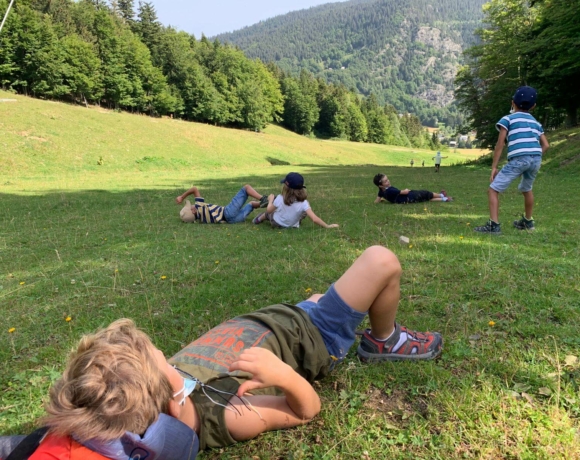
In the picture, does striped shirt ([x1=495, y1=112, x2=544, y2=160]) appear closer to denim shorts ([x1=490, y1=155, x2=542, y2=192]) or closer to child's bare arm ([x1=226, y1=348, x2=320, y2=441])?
denim shorts ([x1=490, y1=155, x2=542, y2=192])

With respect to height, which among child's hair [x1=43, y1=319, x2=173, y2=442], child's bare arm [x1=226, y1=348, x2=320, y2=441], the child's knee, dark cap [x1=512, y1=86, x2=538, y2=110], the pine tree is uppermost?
the pine tree

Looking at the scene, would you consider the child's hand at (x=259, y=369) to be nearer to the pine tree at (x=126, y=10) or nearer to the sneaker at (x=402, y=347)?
the sneaker at (x=402, y=347)

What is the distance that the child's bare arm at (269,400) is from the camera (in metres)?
1.89

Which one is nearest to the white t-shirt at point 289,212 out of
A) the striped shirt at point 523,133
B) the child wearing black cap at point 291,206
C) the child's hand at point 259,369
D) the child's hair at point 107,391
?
the child wearing black cap at point 291,206

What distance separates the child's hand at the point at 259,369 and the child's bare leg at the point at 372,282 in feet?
2.52

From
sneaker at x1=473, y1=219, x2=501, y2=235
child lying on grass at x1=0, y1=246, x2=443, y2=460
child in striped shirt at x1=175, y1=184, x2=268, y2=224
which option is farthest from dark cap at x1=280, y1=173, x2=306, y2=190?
child lying on grass at x1=0, y1=246, x2=443, y2=460

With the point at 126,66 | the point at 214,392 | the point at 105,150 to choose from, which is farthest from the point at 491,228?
the point at 126,66

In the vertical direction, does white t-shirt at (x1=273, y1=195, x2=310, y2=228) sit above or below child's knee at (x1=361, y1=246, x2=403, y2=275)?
below

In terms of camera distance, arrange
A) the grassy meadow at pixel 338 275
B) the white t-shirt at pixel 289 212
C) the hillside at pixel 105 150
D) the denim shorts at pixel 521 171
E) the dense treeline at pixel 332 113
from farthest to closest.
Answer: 1. the dense treeline at pixel 332 113
2. the hillside at pixel 105 150
3. the white t-shirt at pixel 289 212
4. the denim shorts at pixel 521 171
5. the grassy meadow at pixel 338 275

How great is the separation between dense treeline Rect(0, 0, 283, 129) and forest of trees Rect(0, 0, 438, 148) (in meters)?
0.12

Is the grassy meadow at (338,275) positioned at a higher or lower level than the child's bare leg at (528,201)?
lower

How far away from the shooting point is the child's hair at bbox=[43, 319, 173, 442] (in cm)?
143

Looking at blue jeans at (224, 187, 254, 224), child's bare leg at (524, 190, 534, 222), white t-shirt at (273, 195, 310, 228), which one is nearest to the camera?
child's bare leg at (524, 190, 534, 222)

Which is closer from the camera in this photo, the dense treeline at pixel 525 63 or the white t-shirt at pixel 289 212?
the white t-shirt at pixel 289 212
